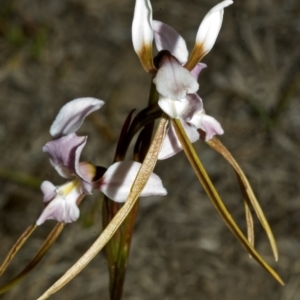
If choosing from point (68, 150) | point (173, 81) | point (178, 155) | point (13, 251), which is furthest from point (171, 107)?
point (178, 155)

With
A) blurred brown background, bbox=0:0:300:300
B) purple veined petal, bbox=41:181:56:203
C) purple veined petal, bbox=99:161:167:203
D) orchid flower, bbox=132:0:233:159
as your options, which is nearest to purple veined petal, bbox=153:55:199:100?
orchid flower, bbox=132:0:233:159

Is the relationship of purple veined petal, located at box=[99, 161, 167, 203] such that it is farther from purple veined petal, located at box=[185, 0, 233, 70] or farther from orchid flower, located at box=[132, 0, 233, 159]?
purple veined petal, located at box=[185, 0, 233, 70]

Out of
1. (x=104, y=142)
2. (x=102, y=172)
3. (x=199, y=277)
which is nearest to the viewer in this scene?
(x=102, y=172)

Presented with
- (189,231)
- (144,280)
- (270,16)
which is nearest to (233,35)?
(270,16)

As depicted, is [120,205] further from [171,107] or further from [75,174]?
[171,107]

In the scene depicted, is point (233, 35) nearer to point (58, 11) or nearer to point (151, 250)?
point (58, 11)

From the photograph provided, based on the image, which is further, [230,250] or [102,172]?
[230,250]

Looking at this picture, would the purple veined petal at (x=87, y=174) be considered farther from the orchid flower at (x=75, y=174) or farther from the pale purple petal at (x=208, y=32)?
the pale purple petal at (x=208, y=32)
